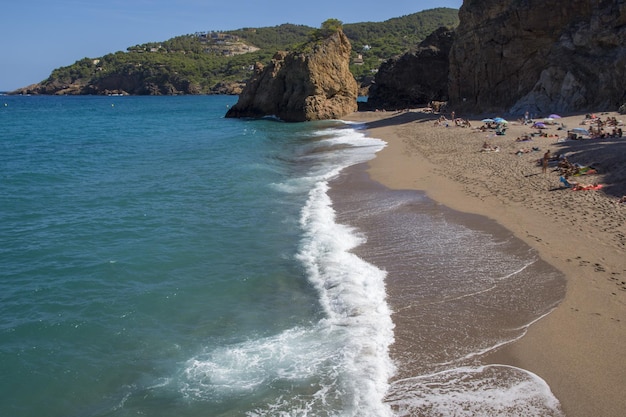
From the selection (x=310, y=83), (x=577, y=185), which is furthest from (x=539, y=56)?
(x=577, y=185)

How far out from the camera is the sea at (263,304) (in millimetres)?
7113

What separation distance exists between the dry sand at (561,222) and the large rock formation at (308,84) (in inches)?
924

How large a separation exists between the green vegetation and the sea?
102 metres

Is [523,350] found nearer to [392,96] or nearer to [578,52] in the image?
[578,52]

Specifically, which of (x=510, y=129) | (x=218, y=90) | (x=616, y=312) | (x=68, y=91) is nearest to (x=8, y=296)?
(x=616, y=312)

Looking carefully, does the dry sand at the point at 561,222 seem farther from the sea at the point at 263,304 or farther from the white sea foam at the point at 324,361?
the white sea foam at the point at 324,361

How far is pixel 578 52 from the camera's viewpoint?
110ft

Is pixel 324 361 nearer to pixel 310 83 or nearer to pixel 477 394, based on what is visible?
pixel 477 394

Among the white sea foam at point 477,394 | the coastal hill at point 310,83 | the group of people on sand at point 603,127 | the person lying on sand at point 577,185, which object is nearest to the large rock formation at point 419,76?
the coastal hill at point 310,83

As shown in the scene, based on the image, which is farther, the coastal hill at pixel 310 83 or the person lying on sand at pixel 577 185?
the coastal hill at pixel 310 83

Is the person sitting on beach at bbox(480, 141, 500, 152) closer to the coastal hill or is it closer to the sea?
the sea

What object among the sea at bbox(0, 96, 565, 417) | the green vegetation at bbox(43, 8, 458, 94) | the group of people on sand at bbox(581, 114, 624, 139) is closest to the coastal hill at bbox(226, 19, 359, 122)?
the group of people on sand at bbox(581, 114, 624, 139)

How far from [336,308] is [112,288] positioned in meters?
5.04

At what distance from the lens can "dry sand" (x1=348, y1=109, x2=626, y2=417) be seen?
23.1 ft
